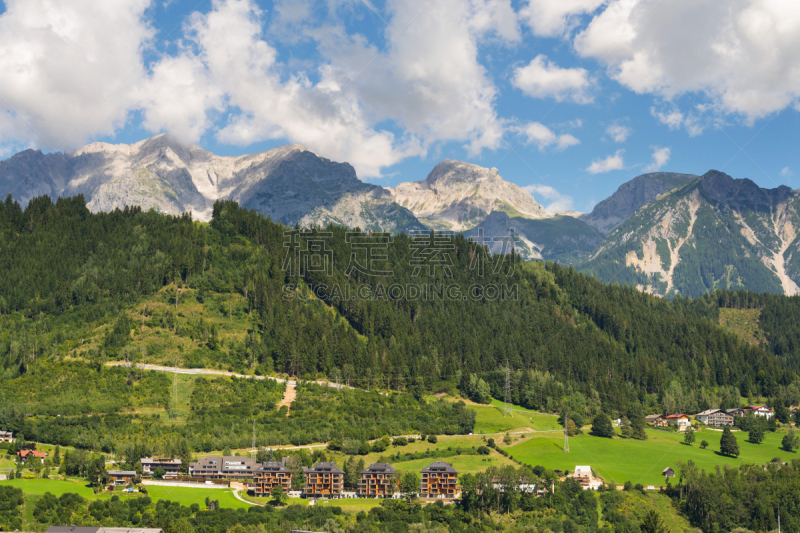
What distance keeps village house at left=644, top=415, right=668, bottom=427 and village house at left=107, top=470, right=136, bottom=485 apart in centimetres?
11381

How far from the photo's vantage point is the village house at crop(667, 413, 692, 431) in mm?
165750

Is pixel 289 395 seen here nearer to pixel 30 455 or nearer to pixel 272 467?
pixel 272 467

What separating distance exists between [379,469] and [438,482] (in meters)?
9.42

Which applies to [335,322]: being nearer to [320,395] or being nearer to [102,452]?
[320,395]

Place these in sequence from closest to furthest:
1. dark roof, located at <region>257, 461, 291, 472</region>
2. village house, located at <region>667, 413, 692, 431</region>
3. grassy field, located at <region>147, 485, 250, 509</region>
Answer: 1. grassy field, located at <region>147, 485, 250, 509</region>
2. dark roof, located at <region>257, 461, 291, 472</region>
3. village house, located at <region>667, 413, 692, 431</region>

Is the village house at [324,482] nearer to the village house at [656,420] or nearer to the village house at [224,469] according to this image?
the village house at [224,469]

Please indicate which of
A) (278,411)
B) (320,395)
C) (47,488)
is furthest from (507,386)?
(47,488)

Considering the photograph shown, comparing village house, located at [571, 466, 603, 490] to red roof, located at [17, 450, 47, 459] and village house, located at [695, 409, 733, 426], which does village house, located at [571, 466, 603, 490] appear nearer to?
village house, located at [695, 409, 733, 426]

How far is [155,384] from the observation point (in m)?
136

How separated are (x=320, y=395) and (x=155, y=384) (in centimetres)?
3296

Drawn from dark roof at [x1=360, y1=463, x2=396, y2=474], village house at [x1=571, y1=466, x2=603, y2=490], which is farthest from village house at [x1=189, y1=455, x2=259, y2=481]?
village house at [x1=571, y1=466, x2=603, y2=490]

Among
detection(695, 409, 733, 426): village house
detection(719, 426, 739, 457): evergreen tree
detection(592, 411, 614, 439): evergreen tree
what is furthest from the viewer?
detection(695, 409, 733, 426): village house

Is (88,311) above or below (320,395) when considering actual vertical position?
above

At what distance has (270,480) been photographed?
10506cm
